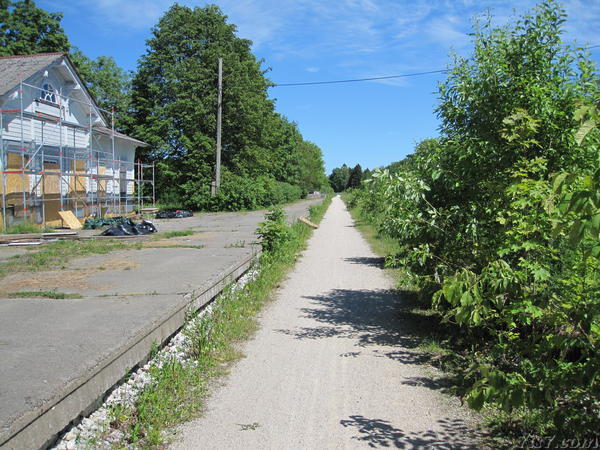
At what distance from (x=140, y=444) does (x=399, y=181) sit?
12.1 feet

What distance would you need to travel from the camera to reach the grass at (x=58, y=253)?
31.7ft

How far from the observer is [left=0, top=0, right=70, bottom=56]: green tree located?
3628 cm

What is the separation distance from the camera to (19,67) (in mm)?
20438

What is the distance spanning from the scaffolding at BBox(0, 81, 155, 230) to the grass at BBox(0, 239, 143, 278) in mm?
5105

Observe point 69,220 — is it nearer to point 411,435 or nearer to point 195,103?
point 195,103

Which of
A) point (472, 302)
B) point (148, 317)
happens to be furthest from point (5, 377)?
point (472, 302)

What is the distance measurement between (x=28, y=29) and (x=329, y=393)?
1619 inches

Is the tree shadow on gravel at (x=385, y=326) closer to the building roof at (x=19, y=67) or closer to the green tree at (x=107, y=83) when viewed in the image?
the building roof at (x=19, y=67)

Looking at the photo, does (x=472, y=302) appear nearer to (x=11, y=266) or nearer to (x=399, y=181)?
(x=399, y=181)

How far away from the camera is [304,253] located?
14992 millimetres

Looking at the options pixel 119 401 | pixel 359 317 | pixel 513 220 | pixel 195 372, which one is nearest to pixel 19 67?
pixel 359 317

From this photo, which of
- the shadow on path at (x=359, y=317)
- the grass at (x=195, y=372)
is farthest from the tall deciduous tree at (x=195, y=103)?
the grass at (x=195, y=372)

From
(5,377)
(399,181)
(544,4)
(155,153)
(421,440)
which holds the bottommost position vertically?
(421,440)

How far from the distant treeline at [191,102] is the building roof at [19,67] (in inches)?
570
